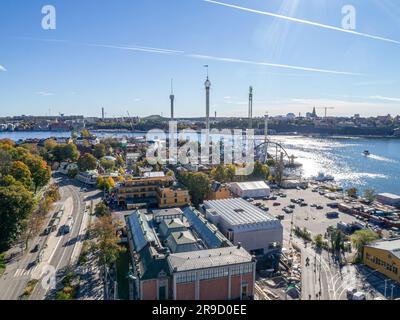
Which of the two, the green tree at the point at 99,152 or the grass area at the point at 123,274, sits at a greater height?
the green tree at the point at 99,152

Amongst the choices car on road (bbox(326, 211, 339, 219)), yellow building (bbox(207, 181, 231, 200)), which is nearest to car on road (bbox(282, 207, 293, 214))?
car on road (bbox(326, 211, 339, 219))

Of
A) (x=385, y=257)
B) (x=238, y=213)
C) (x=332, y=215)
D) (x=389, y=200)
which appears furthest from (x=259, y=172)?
(x=385, y=257)

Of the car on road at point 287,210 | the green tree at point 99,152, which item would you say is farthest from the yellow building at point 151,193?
the green tree at point 99,152

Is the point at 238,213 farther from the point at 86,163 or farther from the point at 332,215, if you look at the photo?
the point at 86,163

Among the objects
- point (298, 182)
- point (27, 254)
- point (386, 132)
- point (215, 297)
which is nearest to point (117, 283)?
point (215, 297)

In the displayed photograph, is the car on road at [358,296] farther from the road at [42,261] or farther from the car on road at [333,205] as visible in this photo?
the car on road at [333,205]

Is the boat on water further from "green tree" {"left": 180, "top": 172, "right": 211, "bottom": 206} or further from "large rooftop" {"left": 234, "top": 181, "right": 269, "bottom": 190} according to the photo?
"green tree" {"left": 180, "top": 172, "right": 211, "bottom": 206}
